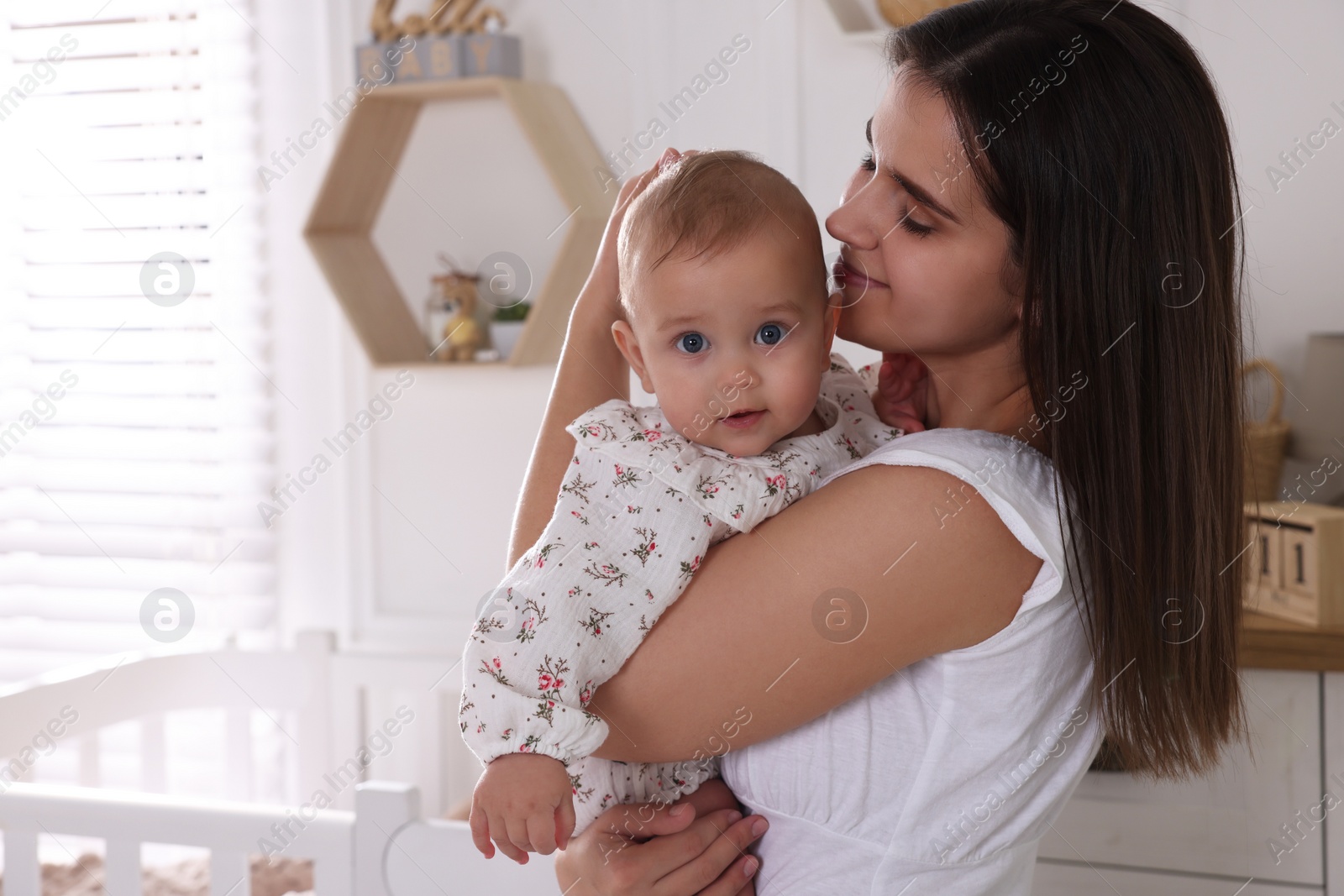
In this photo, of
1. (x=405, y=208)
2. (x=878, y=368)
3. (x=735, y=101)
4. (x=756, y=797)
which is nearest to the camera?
(x=756, y=797)

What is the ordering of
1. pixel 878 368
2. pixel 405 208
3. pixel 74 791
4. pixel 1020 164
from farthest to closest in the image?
pixel 405 208
pixel 74 791
pixel 878 368
pixel 1020 164

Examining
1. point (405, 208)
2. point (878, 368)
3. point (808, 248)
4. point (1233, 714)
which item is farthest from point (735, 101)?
point (1233, 714)

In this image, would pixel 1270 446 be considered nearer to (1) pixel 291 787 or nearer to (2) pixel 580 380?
(2) pixel 580 380

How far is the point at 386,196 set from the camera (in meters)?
2.43

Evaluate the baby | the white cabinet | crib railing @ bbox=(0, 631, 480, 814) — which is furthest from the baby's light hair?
crib railing @ bbox=(0, 631, 480, 814)

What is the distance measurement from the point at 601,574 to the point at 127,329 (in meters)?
2.06

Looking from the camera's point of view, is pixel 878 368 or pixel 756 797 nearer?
pixel 756 797

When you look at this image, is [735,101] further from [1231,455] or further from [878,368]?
[1231,455]

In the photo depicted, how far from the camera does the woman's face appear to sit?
86 cm

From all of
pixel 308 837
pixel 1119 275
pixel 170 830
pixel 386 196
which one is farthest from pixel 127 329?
pixel 1119 275

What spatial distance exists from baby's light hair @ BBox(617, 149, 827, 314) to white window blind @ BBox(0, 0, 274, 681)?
186 centimetres

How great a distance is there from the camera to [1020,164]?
32.6 inches

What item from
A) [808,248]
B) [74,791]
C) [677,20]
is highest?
[677,20]

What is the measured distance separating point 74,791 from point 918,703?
1.10 meters
